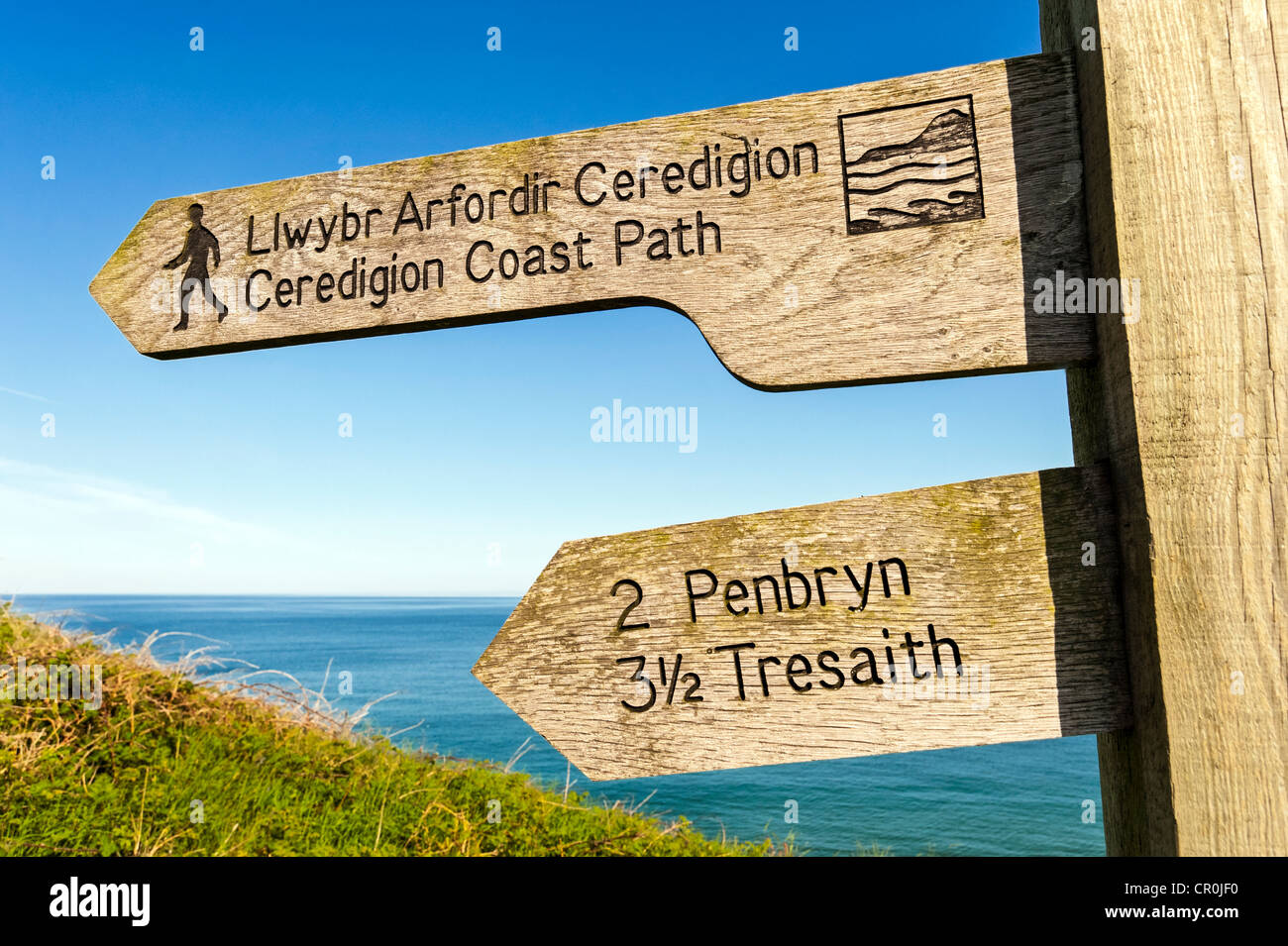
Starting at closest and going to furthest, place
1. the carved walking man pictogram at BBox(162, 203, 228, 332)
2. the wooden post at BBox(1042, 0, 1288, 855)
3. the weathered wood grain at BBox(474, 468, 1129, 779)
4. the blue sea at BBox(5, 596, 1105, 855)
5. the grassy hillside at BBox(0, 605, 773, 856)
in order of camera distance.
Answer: the wooden post at BBox(1042, 0, 1288, 855), the weathered wood grain at BBox(474, 468, 1129, 779), the carved walking man pictogram at BBox(162, 203, 228, 332), the grassy hillside at BBox(0, 605, 773, 856), the blue sea at BBox(5, 596, 1105, 855)

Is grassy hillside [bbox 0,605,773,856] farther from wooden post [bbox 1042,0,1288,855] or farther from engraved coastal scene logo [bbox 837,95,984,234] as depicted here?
engraved coastal scene logo [bbox 837,95,984,234]

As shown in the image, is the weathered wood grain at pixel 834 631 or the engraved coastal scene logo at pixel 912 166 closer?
the weathered wood grain at pixel 834 631

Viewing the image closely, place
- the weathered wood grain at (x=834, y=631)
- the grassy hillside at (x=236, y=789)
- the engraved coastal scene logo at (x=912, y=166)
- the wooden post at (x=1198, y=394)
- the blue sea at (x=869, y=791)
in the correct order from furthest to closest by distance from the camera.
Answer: the blue sea at (x=869, y=791) < the grassy hillside at (x=236, y=789) < the engraved coastal scene logo at (x=912, y=166) < the weathered wood grain at (x=834, y=631) < the wooden post at (x=1198, y=394)

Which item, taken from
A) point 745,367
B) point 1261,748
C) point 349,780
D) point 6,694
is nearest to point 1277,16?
point 745,367

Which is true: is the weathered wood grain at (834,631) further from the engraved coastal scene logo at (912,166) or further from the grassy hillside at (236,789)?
the grassy hillside at (236,789)

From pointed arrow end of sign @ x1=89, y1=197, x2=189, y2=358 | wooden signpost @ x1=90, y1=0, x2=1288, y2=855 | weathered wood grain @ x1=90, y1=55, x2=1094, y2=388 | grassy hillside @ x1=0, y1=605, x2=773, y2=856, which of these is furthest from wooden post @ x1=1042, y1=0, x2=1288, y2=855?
grassy hillside @ x1=0, y1=605, x2=773, y2=856

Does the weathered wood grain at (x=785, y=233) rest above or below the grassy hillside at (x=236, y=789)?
above

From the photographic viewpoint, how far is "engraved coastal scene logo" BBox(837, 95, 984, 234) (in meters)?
1.40

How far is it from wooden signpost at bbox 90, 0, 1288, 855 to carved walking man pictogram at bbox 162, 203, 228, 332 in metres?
0.54

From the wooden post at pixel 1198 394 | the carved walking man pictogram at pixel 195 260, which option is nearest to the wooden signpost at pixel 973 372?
the wooden post at pixel 1198 394

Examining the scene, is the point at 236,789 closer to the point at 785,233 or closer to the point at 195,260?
the point at 195,260

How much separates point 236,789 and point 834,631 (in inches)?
152

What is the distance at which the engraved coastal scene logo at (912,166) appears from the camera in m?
1.40
